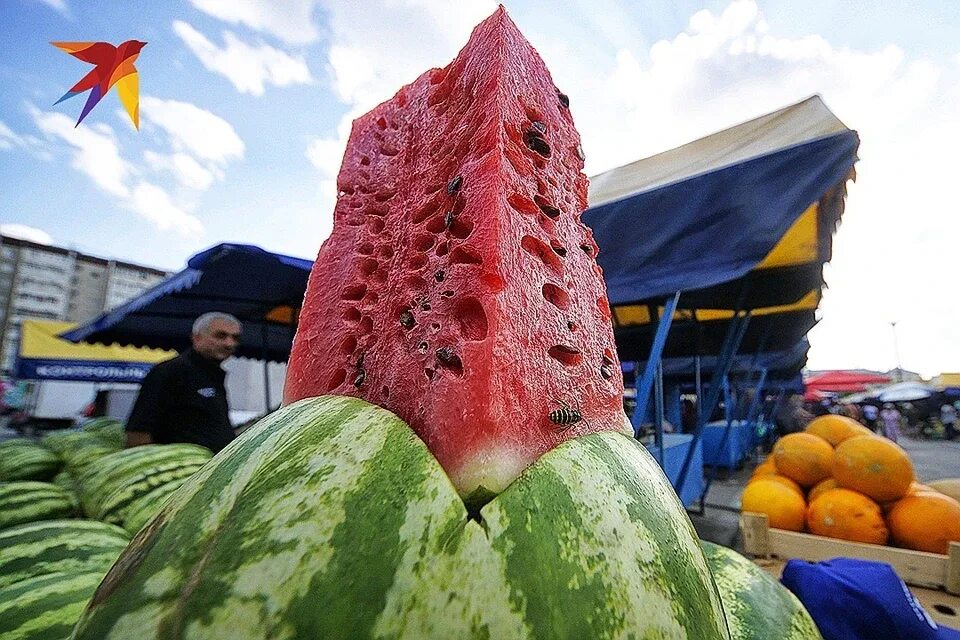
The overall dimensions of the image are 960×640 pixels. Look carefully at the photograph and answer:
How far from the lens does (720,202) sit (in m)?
2.38

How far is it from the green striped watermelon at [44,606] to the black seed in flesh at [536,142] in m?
1.21

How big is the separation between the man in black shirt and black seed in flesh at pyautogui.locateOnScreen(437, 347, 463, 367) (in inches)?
115

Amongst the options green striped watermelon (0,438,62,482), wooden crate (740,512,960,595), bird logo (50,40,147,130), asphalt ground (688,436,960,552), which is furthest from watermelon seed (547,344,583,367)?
asphalt ground (688,436,960,552)

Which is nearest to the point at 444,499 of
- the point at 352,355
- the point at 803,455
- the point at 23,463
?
the point at 352,355

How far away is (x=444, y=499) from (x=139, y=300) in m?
5.41

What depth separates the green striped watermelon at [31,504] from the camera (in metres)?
1.58

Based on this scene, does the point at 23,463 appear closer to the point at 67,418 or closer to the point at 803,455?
the point at 803,455

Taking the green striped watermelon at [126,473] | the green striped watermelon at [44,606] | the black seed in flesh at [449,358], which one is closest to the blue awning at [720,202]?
the black seed in flesh at [449,358]

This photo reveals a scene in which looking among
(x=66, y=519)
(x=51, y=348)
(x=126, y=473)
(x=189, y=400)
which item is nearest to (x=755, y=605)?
(x=126, y=473)

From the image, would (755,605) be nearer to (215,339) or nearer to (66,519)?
(66,519)

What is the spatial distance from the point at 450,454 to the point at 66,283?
192ft

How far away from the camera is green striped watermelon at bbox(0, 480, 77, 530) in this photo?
1577 mm

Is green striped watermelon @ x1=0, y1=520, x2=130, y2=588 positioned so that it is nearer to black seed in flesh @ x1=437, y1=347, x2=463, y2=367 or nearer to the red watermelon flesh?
the red watermelon flesh

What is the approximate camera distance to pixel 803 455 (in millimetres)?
3303
